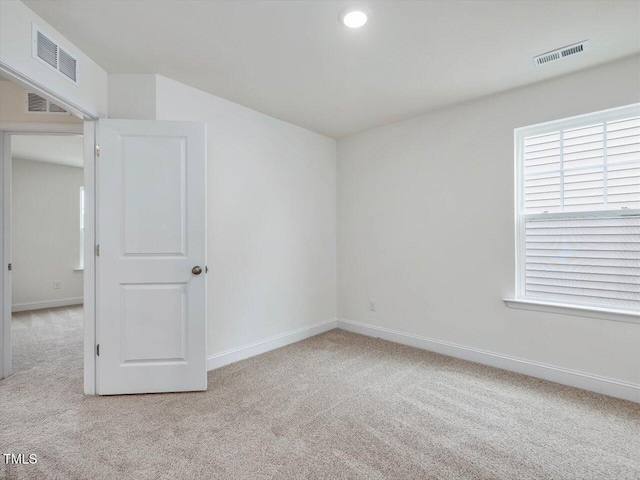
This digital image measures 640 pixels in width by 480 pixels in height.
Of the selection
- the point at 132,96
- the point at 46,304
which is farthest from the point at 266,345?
the point at 46,304

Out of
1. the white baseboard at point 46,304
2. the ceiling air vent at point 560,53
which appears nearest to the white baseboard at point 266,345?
the ceiling air vent at point 560,53

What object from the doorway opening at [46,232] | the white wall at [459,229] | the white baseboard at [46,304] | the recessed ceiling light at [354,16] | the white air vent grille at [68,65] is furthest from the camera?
the white baseboard at [46,304]

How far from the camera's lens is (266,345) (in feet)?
11.2

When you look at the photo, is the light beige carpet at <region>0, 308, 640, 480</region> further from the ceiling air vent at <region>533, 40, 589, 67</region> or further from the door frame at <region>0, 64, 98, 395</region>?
the ceiling air vent at <region>533, 40, 589, 67</region>

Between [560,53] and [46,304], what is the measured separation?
7.83 meters

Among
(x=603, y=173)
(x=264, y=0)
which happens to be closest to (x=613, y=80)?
(x=603, y=173)

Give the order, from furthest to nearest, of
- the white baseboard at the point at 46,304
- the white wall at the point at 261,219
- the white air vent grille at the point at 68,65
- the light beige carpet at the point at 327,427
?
the white baseboard at the point at 46,304 → the white wall at the point at 261,219 → the white air vent grille at the point at 68,65 → the light beige carpet at the point at 327,427

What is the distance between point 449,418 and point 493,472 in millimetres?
496

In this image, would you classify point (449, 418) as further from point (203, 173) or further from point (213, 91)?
point (213, 91)

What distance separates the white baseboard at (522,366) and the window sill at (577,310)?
46cm

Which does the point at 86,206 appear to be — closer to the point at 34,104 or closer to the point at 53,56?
the point at 53,56

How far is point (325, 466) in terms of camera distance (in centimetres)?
168

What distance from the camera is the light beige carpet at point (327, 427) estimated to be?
5.48 feet

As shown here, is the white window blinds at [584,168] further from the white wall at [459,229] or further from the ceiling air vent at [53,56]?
the ceiling air vent at [53,56]
